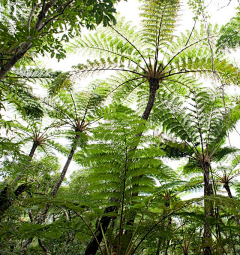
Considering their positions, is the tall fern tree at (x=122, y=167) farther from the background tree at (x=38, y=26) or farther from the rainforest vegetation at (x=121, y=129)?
the background tree at (x=38, y=26)

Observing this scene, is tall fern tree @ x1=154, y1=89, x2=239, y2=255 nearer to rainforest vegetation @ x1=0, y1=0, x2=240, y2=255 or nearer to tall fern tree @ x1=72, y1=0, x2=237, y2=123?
rainforest vegetation @ x1=0, y1=0, x2=240, y2=255

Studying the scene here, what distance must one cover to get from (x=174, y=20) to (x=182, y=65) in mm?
932

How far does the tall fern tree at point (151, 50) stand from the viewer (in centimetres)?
358

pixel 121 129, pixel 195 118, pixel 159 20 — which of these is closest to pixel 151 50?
pixel 159 20

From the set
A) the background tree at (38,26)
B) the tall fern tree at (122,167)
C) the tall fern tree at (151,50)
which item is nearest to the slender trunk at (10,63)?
the background tree at (38,26)

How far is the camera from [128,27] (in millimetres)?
3887

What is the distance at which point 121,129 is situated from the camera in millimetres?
1795

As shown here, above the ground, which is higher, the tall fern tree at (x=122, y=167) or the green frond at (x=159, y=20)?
the green frond at (x=159, y=20)

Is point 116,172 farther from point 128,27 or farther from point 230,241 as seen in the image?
point 128,27

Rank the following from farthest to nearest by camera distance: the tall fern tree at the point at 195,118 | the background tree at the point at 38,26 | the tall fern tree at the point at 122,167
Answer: the tall fern tree at the point at 195,118 → the tall fern tree at the point at 122,167 → the background tree at the point at 38,26

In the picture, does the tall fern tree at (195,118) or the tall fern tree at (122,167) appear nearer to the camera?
the tall fern tree at (122,167)

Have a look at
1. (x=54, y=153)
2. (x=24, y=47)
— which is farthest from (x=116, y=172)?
(x=54, y=153)

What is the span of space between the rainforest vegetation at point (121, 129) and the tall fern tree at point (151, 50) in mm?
21

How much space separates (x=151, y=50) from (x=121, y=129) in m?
2.84
